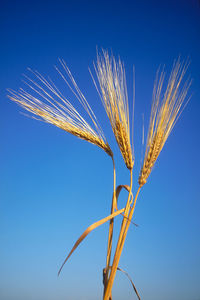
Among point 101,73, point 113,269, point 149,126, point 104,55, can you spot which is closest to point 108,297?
point 113,269

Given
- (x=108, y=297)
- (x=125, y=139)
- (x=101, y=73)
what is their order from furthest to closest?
1. (x=101, y=73)
2. (x=125, y=139)
3. (x=108, y=297)

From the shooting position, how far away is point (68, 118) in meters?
1.42

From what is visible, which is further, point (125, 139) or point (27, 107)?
point (27, 107)

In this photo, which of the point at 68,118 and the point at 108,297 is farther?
the point at 68,118

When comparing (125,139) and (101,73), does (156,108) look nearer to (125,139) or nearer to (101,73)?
(125,139)

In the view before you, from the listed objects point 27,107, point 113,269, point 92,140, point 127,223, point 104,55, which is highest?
point 104,55

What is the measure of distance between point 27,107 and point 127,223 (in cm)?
78

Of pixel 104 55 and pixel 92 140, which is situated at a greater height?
pixel 104 55

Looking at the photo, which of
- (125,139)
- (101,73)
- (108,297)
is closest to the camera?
(108,297)

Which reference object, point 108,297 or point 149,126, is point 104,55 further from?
point 108,297

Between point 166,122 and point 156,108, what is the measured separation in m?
0.09

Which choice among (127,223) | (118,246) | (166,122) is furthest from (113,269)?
(166,122)

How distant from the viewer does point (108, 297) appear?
1156mm

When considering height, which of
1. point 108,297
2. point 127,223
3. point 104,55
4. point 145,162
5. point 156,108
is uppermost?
point 104,55
